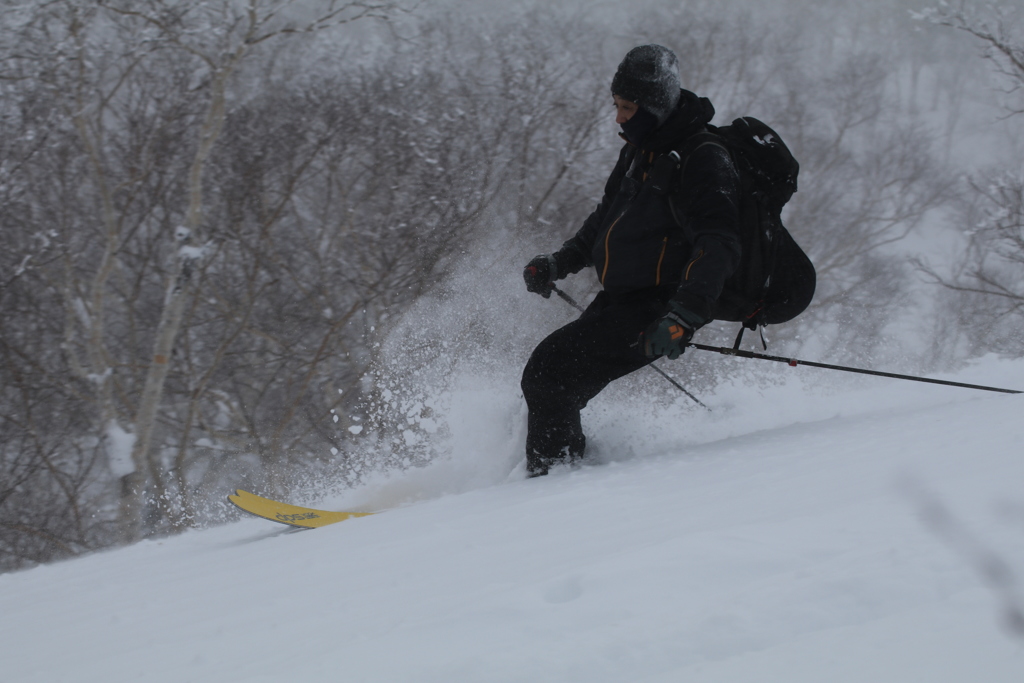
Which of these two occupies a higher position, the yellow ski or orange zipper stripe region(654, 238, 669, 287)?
orange zipper stripe region(654, 238, 669, 287)

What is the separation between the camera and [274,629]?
139cm

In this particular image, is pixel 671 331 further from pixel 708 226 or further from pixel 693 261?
pixel 708 226

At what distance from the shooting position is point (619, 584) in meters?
1.27

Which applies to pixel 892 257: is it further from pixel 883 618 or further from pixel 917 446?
pixel 883 618

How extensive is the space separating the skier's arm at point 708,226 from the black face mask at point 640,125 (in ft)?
0.62

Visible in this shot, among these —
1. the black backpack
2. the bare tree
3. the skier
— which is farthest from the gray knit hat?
the bare tree

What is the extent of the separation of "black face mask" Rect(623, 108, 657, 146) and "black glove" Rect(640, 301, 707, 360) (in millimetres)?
639

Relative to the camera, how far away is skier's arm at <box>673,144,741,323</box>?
2.34 metres

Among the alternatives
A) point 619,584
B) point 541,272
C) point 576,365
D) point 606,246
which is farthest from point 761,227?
point 619,584

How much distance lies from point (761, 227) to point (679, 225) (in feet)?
0.92

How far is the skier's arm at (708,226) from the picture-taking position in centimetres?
234

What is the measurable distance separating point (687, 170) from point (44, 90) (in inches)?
429

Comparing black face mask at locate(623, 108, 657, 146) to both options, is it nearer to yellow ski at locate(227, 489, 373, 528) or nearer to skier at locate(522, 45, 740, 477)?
skier at locate(522, 45, 740, 477)

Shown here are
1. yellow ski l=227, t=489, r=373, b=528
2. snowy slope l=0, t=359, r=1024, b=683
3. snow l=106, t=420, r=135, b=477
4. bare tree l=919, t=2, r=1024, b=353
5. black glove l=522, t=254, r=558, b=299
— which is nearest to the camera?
snowy slope l=0, t=359, r=1024, b=683
